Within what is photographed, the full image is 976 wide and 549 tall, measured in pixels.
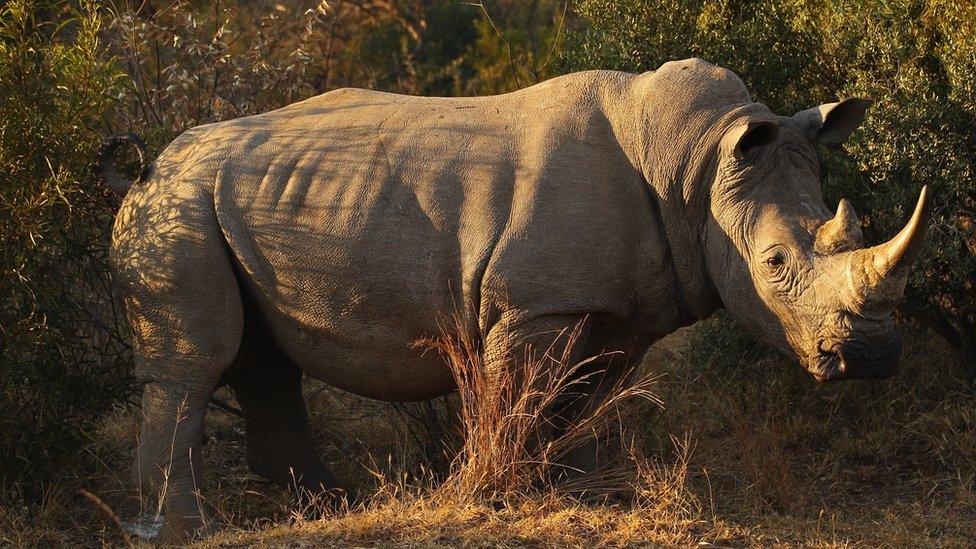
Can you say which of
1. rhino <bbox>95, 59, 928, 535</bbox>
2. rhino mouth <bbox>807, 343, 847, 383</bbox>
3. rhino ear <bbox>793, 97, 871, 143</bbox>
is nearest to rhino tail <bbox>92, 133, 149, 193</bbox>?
rhino <bbox>95, 59, 928, 535</bbox>

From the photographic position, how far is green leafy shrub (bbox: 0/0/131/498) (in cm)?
605

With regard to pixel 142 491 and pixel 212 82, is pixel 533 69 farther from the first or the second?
pixel 142 491

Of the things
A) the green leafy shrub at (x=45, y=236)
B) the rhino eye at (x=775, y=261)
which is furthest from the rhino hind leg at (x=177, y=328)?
the rhino eye at (x=775, y=261)

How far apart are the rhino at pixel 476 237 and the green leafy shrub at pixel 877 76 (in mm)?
1216

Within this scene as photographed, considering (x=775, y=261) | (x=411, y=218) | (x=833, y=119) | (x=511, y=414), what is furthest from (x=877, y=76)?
(x=511, y=414)

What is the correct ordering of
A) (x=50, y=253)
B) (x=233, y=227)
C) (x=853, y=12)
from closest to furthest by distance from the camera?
1. (x=233, y=227)
2. (x=50, y=253)
3. (x=853, y=12)

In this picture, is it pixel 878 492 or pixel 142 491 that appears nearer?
pixel 142 491

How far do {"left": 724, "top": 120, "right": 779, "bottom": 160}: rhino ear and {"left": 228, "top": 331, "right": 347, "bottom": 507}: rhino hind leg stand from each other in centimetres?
255

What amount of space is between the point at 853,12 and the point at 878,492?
266 cm

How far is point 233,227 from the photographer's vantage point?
595cm

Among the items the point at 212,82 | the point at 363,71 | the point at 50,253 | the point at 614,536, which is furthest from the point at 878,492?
the point at 363,71

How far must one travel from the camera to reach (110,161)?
21.1 ft

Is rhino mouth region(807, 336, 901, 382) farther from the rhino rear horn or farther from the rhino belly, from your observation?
the rhino belly

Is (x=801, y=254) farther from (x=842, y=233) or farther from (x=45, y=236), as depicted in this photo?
(x=45, y=236)
